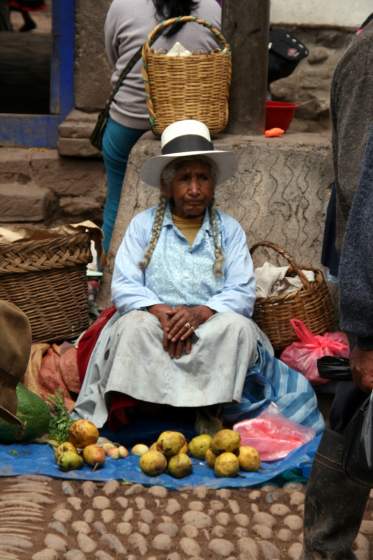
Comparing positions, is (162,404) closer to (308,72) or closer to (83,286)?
(83,286)

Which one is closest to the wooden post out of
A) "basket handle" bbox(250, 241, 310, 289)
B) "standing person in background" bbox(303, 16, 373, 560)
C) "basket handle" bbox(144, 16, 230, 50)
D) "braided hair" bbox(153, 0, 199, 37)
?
"basket handle" bbox(144, 16, 230, 50)

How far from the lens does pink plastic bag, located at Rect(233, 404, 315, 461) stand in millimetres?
4824

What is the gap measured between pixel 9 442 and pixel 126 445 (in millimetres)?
509

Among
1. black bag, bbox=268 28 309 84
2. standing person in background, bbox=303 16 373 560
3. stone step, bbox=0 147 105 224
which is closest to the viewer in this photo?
standing person in background, bbox=303 16 373 560

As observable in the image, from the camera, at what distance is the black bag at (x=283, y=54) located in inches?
278

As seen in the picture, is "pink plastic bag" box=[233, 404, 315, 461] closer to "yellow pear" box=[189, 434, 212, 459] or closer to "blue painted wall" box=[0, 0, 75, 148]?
"yellow pear" box=[189, 434, 212, 459]

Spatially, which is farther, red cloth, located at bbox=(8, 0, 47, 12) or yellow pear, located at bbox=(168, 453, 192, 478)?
red cloth, located at bbox=(8, 0, 47, 12)

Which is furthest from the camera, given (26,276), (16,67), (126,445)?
(16,67)

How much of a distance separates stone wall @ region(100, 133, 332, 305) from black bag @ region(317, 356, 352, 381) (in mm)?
2647

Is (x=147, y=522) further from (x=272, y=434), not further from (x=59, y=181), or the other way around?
(x=59, y=181)

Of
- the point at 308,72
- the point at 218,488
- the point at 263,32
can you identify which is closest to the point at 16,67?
the point at 308,72

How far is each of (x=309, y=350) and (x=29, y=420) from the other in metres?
1.32

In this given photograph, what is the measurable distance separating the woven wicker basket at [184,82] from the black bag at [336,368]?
283cm

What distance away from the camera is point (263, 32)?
594 centimetres
